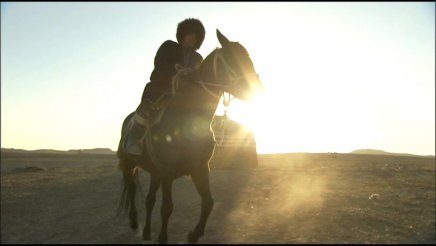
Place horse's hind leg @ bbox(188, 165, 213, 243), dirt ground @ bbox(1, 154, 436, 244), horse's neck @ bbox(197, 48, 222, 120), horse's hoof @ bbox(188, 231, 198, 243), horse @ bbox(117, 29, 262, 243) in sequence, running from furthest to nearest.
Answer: dirt ground @ bbox(1, 154, 436, 244), horse's hoof @ bbox(188, 231, 198, 243), horse's hind leg @ bbox(188, 165, 213, 243), horse's neck @ bbox(197, 48, 222, 120), horse @ bbox(117, 29, 262, 243)

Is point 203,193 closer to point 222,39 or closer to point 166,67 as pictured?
point 166,67

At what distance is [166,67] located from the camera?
28.9 ft

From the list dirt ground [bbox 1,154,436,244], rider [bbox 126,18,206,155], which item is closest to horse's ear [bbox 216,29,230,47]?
rider [bbox 126,18,206,155]

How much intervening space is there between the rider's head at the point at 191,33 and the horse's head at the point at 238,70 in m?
1.84

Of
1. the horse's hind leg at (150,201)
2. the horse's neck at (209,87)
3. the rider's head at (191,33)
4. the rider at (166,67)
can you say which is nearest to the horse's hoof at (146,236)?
the horse's hind leg at (150,201)

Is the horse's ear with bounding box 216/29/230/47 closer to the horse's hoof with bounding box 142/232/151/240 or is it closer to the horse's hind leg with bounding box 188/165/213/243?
the horse's hind leg with bounding box 188/165/213/243

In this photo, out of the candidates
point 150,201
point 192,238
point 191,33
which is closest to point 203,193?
point 192,238

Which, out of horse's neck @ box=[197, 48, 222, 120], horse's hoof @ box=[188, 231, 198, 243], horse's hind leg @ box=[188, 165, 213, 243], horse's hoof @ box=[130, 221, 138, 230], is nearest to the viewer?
horse's neck @ box=[197, 48, 222, 120]

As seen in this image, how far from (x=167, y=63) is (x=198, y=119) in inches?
55.3

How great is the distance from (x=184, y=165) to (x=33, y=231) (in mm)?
5526

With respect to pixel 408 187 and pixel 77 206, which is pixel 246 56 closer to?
pixel 77 206

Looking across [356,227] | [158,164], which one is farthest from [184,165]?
[356,227]

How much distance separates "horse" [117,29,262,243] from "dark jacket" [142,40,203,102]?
580mm

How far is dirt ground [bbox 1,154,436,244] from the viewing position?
9445 mm
